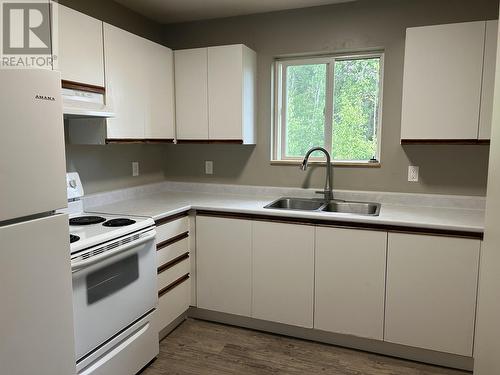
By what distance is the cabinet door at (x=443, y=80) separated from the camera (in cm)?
232

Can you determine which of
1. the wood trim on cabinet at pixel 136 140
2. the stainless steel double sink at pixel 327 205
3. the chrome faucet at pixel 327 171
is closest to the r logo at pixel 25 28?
the wood trim on cabinet at pixel 136 140

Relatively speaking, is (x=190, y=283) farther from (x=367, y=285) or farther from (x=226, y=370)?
(x=367, y=285)

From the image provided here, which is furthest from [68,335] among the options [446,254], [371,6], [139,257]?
[371,6]

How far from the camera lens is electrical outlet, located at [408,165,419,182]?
2807 millimetres

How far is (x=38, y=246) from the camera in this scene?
142cm

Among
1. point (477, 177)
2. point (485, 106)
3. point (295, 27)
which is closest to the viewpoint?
point (485, 106)

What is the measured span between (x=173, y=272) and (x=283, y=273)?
2.51 feet

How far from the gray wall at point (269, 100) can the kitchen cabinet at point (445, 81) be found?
34cm

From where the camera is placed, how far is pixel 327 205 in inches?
114

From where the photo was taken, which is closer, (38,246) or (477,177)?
(38,246)

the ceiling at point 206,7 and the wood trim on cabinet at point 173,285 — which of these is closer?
the wood trim on cabinet at point 173,285

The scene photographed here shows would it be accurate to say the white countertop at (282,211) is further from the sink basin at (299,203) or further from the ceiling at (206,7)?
the ceiling at (206,7)

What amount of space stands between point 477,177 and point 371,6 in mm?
1468

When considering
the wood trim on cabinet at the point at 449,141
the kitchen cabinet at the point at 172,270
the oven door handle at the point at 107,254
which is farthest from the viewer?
the kitchen cabinet at the point at 172,270
